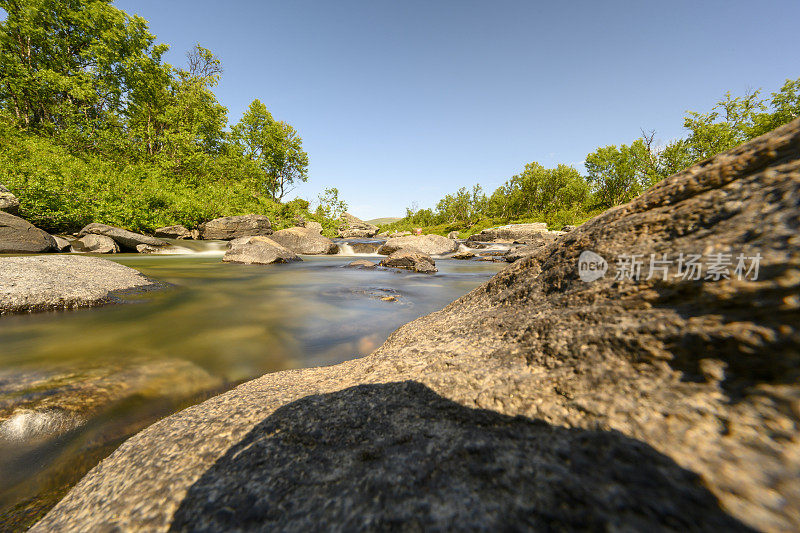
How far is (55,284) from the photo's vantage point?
15.6 ft

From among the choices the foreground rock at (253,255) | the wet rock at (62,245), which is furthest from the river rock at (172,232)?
the foreground rock at (253,255)

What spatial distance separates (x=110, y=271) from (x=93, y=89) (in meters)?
27.0

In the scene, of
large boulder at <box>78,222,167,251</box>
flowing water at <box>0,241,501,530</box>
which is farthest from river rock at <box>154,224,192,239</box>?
flowing water at <box>0,241,501,530</box>

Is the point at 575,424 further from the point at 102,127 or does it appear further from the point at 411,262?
the point at 102,127

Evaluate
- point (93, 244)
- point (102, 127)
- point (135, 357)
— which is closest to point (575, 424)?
point (135, 357)

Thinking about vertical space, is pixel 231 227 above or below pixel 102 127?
below

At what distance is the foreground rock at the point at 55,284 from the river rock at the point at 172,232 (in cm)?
1320

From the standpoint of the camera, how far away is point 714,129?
3206cm

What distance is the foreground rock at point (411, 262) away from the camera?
41.2 ft

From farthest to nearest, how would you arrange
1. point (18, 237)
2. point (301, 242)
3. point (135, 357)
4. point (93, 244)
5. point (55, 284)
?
point (301, 242) → point (93, 244) → point (18, 237) → point (55, 284) → point (135, 357)

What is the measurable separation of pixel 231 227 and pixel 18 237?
10078 millimetres

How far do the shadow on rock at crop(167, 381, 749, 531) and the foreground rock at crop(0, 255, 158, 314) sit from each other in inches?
233

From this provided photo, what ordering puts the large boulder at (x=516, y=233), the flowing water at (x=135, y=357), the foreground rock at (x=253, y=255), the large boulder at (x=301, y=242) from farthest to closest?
the large boulder at (x=516, y=233)
the large boulder at (x=301, y=242)
the foreground rock at (x=253, y=255)
the flowing water at (x=135, y=357)

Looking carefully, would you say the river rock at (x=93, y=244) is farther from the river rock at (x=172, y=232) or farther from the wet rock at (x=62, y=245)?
the river rock at (x=172, y=232)
